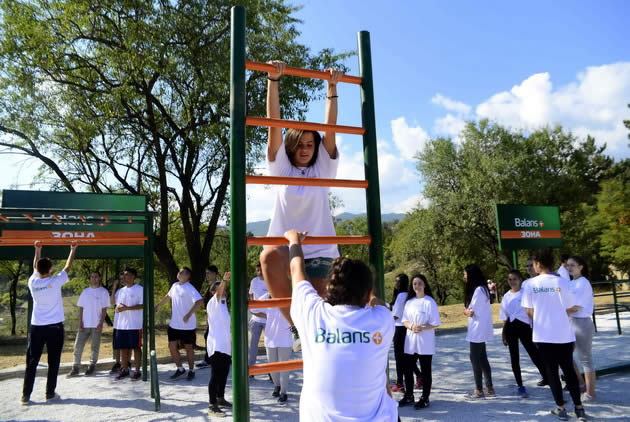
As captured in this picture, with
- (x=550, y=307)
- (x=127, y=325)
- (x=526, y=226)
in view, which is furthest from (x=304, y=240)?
(x=526, y=226)

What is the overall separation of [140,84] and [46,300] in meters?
6.86

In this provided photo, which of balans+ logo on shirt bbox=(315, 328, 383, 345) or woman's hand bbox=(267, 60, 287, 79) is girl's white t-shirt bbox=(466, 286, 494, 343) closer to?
balans+ logo on shirt bbox=(315, 328, 383, 345)

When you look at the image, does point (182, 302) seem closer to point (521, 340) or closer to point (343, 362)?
point (521, 340)

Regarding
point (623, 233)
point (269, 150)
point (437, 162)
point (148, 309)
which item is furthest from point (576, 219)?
point (269, 150)

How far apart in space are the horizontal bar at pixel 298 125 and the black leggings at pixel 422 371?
3799 mm

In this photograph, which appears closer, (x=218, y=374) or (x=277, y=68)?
(x=277, y=68)

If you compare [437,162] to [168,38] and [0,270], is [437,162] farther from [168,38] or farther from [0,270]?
[0,270]

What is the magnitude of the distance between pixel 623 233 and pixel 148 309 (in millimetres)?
23983

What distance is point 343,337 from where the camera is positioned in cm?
199

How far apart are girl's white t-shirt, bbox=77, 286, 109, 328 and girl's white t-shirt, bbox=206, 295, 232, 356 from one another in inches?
129

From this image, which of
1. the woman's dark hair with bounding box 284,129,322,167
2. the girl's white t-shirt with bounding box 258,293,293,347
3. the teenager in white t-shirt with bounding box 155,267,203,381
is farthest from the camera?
the teenager in white t-shirt with bounding box 155,267,203,381

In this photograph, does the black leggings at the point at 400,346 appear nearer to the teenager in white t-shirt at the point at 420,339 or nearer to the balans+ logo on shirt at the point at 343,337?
the teenager in white t-shirt at the point at 420,339

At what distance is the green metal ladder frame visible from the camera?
7.73 ft

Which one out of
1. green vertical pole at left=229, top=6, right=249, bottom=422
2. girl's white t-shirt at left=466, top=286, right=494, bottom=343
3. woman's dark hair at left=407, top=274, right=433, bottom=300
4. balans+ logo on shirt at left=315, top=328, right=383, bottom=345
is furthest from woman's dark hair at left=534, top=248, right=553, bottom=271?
green vertical pole at left=229, top=6, right=249, bottom=422
